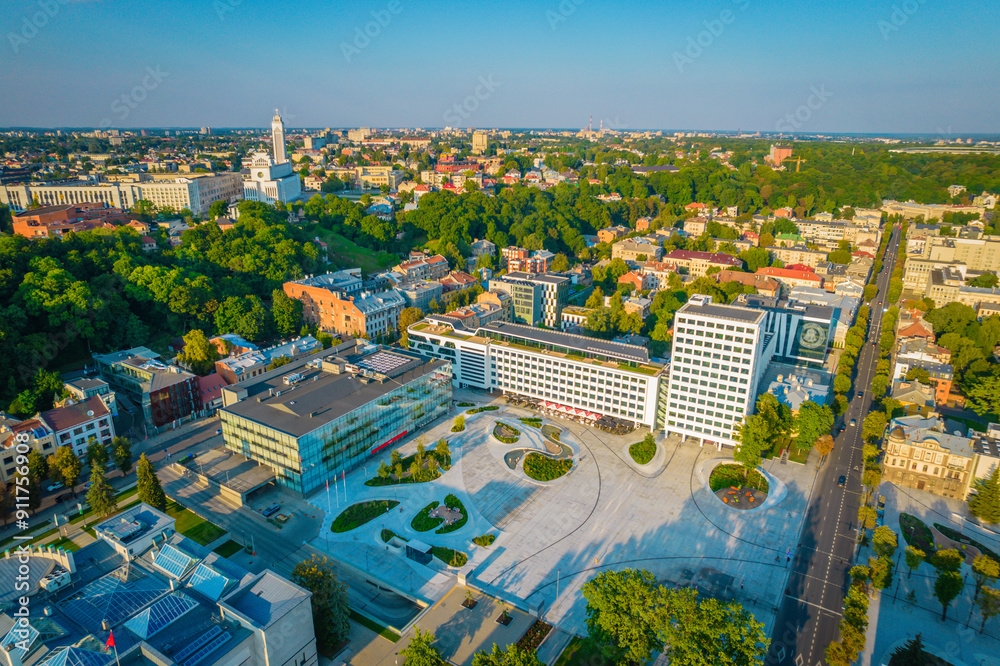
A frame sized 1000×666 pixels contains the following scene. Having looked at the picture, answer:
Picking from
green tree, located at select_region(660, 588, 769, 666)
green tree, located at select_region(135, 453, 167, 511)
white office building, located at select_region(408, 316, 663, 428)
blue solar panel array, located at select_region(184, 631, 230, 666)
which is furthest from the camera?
white office building, located at select_region(408, 316, 663, 428)

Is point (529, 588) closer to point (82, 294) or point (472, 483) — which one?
point (472, 483)

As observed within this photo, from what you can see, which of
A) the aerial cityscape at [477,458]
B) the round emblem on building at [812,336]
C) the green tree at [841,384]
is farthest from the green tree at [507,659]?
the round emblem on building at [812,336]

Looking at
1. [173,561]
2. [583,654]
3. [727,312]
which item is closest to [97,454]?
[173,561]

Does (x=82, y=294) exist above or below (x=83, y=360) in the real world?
above

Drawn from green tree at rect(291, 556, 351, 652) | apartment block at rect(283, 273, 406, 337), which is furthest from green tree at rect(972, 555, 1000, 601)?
apartment block at rect(283, 273, 406, 337)

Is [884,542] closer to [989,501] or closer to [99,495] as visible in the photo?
[989,501]

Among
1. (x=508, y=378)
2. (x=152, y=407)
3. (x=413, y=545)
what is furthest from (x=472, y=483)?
(x=152, y=407)

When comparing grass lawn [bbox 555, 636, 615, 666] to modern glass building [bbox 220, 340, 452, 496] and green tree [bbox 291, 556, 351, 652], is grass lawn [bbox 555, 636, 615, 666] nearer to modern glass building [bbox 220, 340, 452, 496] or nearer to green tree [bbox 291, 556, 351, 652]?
green tree [bbox 291, 556, 351, 652]
